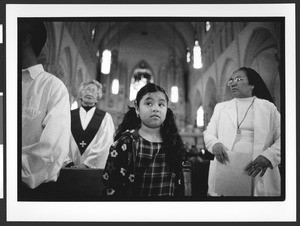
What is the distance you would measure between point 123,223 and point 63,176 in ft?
2.55

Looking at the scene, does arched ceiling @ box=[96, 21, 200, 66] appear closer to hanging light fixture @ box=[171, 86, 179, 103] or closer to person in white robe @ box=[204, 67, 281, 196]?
hanging light fixture @ box=[171, 86, 179, 103]

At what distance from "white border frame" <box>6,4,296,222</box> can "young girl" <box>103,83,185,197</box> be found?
19 centimetres

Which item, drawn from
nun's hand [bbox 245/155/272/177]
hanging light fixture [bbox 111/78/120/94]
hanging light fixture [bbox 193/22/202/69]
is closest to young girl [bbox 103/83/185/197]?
hanging light fixture [bbox 111/78/120/94]

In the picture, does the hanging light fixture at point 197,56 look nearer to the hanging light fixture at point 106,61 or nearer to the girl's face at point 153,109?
the girl's face at point 153,109

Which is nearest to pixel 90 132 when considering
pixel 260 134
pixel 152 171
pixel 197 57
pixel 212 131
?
pixel 152 171

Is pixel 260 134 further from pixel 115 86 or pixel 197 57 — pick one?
pixel 115 86

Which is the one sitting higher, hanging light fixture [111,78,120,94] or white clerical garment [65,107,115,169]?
hanging light fixture [111,78,120,94]

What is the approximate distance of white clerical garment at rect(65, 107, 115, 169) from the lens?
3.24 m

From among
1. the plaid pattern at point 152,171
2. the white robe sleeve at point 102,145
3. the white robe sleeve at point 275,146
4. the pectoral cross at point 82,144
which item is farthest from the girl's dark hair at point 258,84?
the pectoral cross at point 82,144

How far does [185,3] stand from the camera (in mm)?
3324

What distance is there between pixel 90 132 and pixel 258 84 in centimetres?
182

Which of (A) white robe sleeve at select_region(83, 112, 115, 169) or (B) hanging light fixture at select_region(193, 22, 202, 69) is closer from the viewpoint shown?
(A) white robe sleeve at select_region(83, 112, 115, 169)

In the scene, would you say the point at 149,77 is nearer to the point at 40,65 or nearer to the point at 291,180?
the point at 40,65

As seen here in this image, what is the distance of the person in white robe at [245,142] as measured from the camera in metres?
3.27
